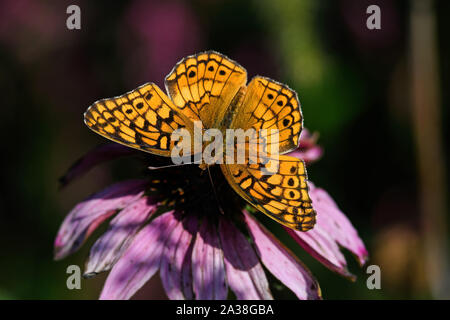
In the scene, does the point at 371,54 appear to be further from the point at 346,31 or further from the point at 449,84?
the point at 449,84

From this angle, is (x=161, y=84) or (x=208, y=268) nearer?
(x=208, y=268)

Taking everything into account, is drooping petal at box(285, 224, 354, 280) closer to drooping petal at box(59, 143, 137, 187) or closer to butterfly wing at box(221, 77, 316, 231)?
butterfly wing at box(221, 77, 316, 231)

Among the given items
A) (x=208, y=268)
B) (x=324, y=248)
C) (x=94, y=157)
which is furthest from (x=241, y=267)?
(x=94, y=157)

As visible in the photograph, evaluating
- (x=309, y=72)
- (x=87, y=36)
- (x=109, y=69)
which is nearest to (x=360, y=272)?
(x=309, y=72)

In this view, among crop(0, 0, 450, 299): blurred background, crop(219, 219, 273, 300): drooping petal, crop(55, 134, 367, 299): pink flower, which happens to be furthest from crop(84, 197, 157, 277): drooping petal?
crop(0, 0, 450, 299): blurred background

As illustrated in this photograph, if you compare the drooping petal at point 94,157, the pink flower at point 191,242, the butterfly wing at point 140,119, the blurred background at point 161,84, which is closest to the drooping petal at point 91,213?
the pink flower at point 191,242

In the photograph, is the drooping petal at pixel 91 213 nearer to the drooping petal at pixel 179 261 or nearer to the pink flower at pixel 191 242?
the pink flower at pixel 191 242

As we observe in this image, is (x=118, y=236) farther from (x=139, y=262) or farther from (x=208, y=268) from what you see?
(x=208, y=268)
